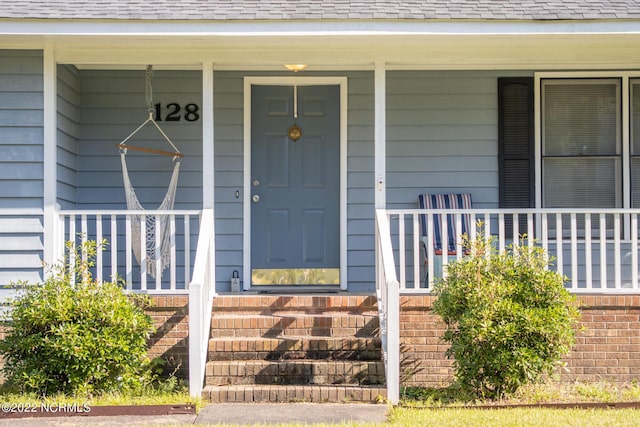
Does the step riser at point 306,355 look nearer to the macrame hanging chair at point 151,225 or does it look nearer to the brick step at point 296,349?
the brick step at point 296,349

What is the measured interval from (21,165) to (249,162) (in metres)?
2.14

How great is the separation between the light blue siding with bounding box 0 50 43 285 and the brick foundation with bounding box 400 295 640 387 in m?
3.09

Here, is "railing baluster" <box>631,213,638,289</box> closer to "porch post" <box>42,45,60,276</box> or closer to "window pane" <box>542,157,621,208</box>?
"window pane" <box>542,157,621,208</box>

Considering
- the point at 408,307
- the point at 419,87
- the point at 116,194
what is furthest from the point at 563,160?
the point at 116,194

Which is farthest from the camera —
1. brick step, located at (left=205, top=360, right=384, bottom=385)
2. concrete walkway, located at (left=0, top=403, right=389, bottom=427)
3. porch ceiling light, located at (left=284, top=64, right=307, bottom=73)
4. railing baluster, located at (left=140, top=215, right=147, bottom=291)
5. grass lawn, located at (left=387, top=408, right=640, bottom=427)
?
porch ceiling light, located at (left=284, top=64, right=307, bottom=73)

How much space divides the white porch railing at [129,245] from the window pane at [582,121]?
3550mm

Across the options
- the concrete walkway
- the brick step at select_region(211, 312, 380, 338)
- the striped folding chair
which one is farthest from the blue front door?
the concrete walkway

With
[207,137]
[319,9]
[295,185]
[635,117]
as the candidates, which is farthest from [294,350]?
[635,117]

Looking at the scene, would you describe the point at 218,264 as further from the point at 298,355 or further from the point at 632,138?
the point at 632,138

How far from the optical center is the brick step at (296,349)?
657 centimetres

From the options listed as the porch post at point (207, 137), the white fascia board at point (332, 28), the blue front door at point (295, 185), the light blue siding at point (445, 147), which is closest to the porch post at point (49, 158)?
the white fascia board at point (332, 28)

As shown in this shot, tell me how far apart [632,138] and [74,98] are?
5.32 meters

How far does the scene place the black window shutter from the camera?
808 cm

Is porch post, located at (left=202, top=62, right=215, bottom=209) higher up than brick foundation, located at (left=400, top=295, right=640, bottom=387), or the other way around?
porch post, located at (left=202, top=62, right=215, bottom=209)
